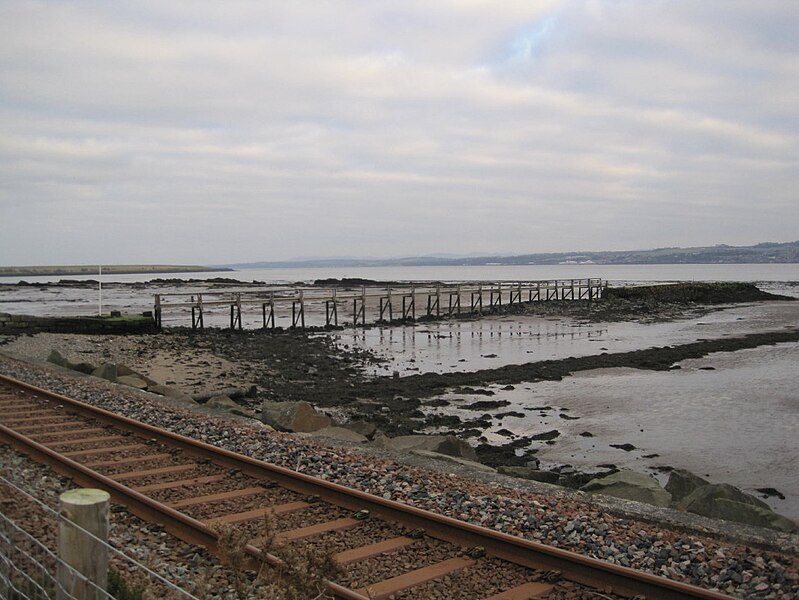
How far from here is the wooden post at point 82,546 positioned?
293cm

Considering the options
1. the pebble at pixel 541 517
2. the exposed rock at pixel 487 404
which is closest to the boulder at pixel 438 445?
the pebble at pixel 541 517

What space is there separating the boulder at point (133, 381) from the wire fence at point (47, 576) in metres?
9.57

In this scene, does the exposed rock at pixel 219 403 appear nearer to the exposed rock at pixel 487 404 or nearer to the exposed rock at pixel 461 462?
the exposed rock at pixel 487 404

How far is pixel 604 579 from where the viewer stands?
4449 millimetres

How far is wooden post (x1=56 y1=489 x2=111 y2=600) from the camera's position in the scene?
293 centimetres

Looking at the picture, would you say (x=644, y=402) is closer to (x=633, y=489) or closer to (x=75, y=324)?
(x=633, y=489)

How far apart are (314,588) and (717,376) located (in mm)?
19328

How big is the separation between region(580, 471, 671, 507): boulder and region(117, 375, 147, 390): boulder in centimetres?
1005

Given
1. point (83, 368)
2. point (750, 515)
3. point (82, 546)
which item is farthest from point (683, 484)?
point (83, 368)

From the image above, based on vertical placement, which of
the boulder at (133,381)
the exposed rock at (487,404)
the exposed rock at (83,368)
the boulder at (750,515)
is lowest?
the exposed rock at (487,404)

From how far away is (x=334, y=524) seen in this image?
5.52 m

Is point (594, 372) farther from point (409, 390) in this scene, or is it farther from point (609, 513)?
point (609, 513)

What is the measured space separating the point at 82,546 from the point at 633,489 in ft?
19.2

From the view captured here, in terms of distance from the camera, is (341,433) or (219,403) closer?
(341,433)
